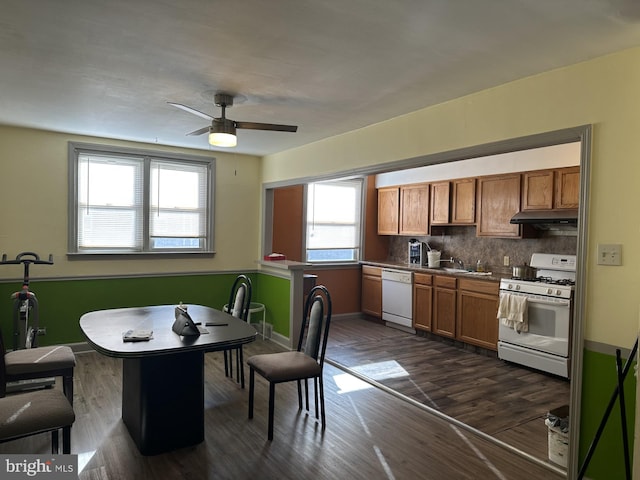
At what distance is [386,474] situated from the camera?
261 centimetres

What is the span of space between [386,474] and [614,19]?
260cm

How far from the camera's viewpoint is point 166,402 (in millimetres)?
2840

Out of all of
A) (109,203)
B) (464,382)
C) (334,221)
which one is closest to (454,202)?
(334,221)

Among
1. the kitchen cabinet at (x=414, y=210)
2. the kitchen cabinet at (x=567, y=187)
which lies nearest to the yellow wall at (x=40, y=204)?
the kitchen cabinet at (x=414, y=210)

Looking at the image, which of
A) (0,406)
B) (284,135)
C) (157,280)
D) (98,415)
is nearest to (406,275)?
(284,135)

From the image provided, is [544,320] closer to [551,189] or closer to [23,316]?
[551,189]

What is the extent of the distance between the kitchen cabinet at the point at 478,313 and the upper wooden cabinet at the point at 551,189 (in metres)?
0.99

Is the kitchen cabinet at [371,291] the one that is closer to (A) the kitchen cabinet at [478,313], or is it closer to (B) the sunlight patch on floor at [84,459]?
(A) the kitchen cabinet at [478,313]

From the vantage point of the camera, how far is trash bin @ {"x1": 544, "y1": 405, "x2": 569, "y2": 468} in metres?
2.71

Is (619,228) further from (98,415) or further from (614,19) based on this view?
(98,415)

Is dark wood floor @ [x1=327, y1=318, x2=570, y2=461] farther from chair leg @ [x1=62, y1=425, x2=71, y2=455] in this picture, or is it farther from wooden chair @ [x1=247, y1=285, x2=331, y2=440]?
chair leg @ [x1=62, y1=425, x2=71, y2=455]

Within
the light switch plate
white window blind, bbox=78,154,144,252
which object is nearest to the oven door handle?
the light switch plate

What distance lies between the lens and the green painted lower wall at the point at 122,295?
15.6ft

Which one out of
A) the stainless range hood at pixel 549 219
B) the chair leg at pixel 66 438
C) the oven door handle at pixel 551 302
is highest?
the stainless range hood at pixel 549 219
